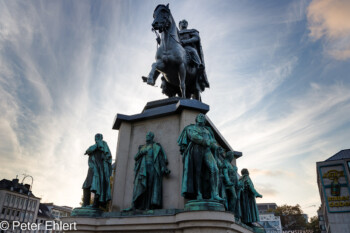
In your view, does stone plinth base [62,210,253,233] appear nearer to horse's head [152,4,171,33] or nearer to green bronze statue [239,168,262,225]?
green bronze statue [239,168,262,225]

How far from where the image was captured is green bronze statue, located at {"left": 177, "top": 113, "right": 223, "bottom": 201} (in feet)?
20.2

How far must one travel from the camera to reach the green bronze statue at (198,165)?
614 centimetres

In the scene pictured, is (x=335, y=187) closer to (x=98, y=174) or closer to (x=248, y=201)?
(x=248, y=201)

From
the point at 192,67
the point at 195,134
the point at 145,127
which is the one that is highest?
the point at 192,67

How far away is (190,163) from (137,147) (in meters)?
2.11

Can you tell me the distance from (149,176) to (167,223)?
1.18 meters

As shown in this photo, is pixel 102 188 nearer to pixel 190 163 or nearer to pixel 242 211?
pixel 190 163

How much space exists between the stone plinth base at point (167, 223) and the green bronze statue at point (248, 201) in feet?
3.79

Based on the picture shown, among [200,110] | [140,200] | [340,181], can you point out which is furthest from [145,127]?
[340,181]

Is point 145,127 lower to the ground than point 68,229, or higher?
higher

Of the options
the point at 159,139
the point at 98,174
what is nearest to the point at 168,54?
the point at 159,139

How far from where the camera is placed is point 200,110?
7.59 metres

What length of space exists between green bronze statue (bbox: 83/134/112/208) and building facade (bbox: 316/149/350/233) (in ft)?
Result: 162

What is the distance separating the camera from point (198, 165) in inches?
247
